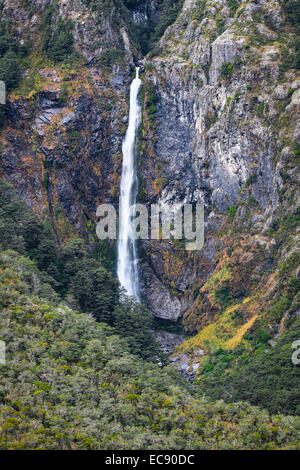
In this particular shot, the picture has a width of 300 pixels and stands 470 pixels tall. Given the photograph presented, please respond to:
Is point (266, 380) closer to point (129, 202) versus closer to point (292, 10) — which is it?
point (129, 202)

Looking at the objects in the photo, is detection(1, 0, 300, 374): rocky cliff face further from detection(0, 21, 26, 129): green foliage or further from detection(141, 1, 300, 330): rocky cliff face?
detection(0, 21, 26, 129): green foliage

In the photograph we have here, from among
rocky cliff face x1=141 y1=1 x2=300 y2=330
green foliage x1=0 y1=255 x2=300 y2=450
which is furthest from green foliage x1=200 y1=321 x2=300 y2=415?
rocky cliff face x1=141 y1=1 x2=300 y2=330

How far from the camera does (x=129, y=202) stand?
A: 62312 millimetres

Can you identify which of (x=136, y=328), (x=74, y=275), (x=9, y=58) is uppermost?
(x=9, y=58)

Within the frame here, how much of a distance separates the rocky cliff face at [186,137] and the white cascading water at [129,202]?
2.59ft

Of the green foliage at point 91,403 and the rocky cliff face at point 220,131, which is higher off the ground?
the rocky cliff face at point 220,131

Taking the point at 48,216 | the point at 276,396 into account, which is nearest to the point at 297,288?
the point at 276,396

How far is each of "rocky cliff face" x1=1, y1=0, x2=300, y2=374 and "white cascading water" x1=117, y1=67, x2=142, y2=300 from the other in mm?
791

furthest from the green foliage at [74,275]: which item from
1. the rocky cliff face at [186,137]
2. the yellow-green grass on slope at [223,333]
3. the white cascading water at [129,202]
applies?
the white cascading water at [129,202]

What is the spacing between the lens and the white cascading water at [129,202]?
60.5 m

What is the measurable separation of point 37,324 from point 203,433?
1142 centimetres

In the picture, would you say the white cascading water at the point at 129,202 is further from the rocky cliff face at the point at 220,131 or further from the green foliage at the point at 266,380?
the green foliage at the point at 266,380

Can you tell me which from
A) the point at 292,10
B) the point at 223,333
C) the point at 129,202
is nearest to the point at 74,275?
the point at 223,333

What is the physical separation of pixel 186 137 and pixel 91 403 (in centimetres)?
Result: 3651
